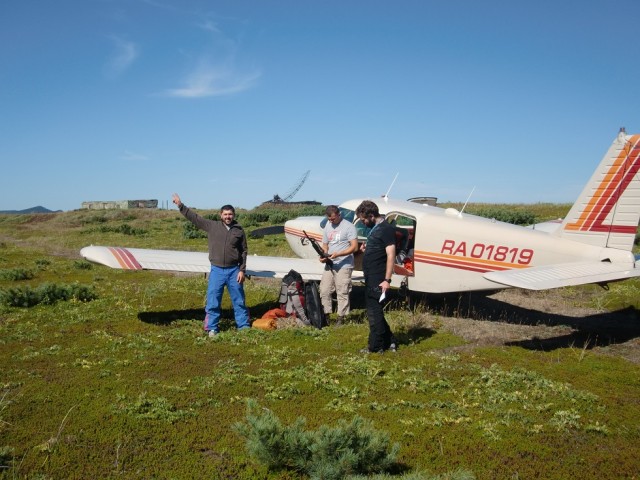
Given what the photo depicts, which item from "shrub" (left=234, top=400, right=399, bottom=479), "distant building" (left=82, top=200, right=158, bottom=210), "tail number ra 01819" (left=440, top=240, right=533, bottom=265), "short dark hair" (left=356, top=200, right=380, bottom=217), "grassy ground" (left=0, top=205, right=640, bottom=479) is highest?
"distant building" (left=82, top=200, right=158, bottom=210)

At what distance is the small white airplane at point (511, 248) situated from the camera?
760 centimetres

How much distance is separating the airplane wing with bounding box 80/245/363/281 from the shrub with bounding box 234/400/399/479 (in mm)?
5928

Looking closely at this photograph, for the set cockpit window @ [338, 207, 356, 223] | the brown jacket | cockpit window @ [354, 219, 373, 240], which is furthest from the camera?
cockpit window @ [338, 207, 356, 223]

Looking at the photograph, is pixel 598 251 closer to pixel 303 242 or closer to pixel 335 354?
pixel 335 354

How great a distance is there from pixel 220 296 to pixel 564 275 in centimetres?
513

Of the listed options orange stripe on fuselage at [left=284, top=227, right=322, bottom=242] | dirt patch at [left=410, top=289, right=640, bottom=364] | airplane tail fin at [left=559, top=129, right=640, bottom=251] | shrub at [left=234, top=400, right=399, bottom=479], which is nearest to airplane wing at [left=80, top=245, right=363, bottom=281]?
orange stripe on fuselage at [left=284, top=227, right=322, bottom=242]

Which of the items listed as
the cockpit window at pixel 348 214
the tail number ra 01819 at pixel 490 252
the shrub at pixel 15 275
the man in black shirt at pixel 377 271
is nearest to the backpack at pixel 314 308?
the man in black shirt at pixel 377 271

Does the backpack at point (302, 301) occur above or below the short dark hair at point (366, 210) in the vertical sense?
below

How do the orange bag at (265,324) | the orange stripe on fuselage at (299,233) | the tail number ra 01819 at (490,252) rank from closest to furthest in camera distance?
the orange bag at (265,324), the tail number ra 01819 at (490,252), the orange stripe on fuselage at (299,233)

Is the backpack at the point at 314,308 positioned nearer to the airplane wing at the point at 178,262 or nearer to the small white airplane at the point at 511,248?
the airplane wing at the point at 178,262

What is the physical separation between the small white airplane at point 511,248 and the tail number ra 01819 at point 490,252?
0.02 meters

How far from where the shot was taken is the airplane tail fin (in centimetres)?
772

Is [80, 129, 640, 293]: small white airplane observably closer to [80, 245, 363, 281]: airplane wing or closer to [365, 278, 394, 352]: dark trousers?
[80, 245, 363, 281]: airplane wing

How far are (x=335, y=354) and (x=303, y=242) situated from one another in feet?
18.4
